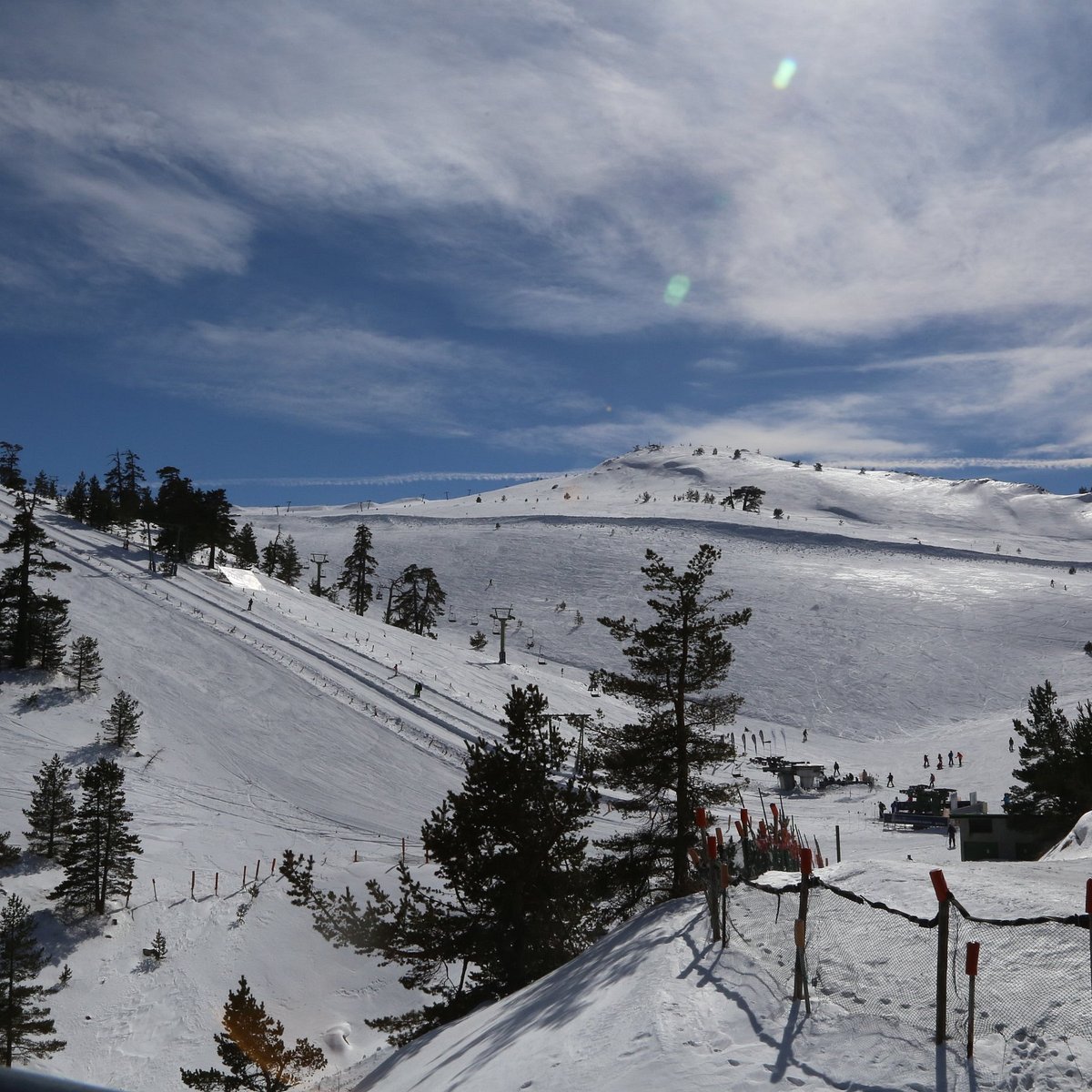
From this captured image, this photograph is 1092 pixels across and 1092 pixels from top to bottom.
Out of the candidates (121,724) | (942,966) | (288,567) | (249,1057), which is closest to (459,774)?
(121,724)

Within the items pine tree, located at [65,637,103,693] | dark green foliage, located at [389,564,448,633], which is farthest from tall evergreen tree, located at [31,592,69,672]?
dark green foliage, located at [389,564,448,633]

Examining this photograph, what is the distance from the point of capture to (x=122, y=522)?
88.2 metres

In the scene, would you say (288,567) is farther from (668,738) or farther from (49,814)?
(668,738)

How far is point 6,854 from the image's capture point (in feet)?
97.0

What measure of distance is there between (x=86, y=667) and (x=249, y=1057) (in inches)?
1344

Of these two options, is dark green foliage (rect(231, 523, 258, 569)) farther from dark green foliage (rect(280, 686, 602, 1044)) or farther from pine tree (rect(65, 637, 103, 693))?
dark green foliage (rect(280, 686, 602, 1044))

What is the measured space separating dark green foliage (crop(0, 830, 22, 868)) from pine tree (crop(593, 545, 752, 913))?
22507 millimetres

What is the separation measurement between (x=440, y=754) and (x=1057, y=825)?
3017 centimetres

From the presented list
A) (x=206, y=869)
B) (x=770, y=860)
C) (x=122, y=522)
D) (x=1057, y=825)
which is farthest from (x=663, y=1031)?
(x=122, y=522)

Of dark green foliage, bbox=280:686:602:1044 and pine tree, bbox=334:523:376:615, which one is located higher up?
pine tree, bbox=334:523:376:615

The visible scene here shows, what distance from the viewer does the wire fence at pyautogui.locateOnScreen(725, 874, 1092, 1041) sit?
7488mm

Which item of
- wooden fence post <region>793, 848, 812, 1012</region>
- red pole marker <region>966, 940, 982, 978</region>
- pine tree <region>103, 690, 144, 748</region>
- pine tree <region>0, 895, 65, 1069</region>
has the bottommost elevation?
pine tree <region>0, 895, 65, 1069</region>

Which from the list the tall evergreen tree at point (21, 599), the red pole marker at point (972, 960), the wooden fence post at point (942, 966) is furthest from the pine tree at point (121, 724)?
the red pole marker at point (972, 960)

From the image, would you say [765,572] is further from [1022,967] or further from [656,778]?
[1022,967]
